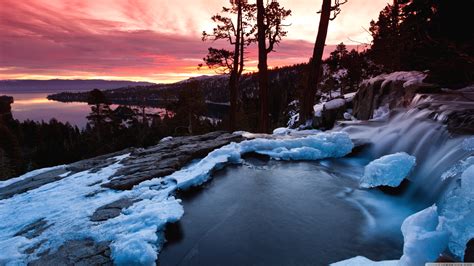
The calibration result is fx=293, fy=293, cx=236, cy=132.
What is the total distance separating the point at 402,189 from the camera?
20.0 ft

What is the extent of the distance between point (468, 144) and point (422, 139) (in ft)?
6.05

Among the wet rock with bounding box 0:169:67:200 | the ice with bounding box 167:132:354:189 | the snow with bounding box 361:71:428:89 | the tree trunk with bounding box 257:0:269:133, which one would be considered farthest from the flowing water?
the tree trunk with bounding box 257:0:269:133

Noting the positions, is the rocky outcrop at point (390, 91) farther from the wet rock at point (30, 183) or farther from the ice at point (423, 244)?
the wet rock at point (30, 183)

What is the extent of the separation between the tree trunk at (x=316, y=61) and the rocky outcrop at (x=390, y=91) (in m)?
2.55

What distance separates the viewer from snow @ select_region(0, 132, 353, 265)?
401cm

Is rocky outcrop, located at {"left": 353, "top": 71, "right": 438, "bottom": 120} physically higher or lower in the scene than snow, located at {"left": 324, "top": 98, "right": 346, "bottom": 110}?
higher

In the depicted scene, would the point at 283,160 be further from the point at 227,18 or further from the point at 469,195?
Answer: the point at 227,18

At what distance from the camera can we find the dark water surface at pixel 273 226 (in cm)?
397

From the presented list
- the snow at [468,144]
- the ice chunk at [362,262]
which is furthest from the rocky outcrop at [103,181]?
the snow at [468,144]

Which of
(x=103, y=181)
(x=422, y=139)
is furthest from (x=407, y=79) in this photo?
(x=103, y=181)

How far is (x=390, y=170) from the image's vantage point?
6.07 metres

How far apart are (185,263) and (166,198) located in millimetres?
1854

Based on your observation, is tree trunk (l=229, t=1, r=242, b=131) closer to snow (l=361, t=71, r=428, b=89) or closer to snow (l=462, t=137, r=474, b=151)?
snow (l=361, t=71, r=428, b=89)

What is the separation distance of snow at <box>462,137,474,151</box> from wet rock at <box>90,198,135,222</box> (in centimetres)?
589
